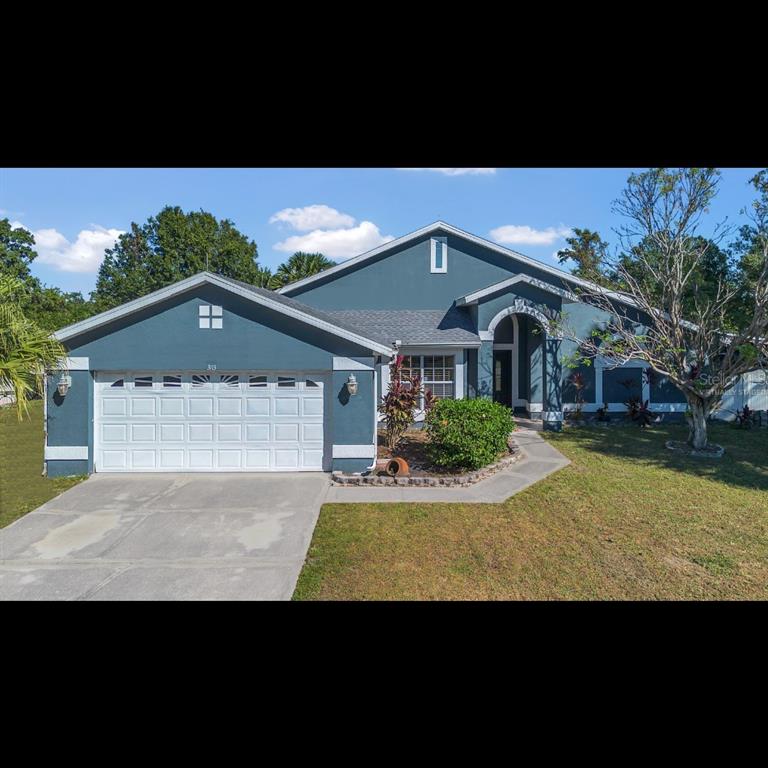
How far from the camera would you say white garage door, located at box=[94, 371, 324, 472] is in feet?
30.9

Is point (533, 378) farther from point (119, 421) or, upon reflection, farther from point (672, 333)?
point (119, 421)

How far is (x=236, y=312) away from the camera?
9.42 m

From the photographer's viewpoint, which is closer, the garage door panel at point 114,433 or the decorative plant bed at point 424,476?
the decorative plant bed at point 424,476

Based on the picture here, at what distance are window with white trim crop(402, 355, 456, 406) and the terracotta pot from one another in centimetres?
516

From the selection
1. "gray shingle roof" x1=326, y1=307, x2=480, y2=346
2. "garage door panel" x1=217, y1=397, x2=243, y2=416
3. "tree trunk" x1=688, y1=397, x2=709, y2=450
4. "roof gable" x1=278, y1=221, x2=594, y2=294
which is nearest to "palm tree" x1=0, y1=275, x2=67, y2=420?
"garage door panel" x1=217, y1=397, x2=243, y2=416

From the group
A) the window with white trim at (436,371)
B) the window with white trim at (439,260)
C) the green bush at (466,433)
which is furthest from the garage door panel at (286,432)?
the window with white trim at (439,260)

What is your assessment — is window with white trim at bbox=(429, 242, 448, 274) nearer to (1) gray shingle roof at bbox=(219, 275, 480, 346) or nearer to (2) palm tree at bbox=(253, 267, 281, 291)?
(1) gray shingle roof at bbox=(219, 275, 480, 346)

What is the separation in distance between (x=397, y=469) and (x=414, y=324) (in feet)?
22.9

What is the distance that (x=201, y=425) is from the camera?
944 centimetres

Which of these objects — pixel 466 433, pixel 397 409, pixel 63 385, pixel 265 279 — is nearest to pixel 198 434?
pixel 63 385

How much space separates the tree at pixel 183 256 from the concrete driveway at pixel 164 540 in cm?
3556

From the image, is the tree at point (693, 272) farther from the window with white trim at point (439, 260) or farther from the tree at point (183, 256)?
the tree at point (183, 256)

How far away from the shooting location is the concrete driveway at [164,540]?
16.7ft
